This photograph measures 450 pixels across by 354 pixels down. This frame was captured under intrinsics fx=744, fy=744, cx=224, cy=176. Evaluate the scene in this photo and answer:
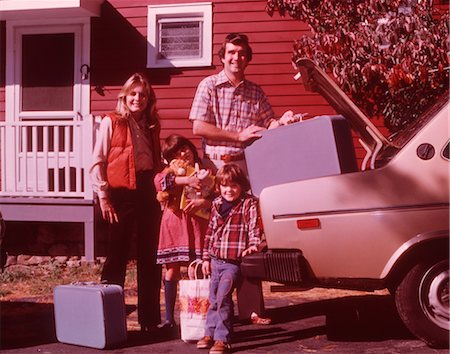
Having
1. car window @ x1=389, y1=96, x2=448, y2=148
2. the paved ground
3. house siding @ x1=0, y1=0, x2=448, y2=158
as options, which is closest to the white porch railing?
house siding @ x1=0, y1=0, x2=448, y2=158

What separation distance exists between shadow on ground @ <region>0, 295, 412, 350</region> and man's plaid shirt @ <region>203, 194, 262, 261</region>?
0.71 meters

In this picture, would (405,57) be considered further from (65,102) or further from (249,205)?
(65,102)

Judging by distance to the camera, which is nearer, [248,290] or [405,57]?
[248,290]

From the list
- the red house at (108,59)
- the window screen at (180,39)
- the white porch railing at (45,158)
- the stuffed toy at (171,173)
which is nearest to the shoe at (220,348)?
the stuffed toy at (171,173)

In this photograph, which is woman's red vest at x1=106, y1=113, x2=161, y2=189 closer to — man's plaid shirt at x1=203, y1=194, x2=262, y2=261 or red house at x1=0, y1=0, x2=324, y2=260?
man's plaid shirt at x1=203, y1=194, x2=262, y2=261

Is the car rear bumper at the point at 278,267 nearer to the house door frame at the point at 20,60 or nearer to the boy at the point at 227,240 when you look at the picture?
the boy at the point at 227,240

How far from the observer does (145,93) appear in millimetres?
5801

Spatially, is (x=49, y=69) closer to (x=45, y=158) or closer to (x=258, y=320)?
(x=45, y=158)

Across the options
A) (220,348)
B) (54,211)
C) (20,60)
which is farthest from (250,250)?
(20,60)

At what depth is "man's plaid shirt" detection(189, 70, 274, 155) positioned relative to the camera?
607cm

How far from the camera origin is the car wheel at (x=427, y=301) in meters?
4.93

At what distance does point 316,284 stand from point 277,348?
59 cm

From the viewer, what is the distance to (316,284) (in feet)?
16.8

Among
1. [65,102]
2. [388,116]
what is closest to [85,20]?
[65,102]
